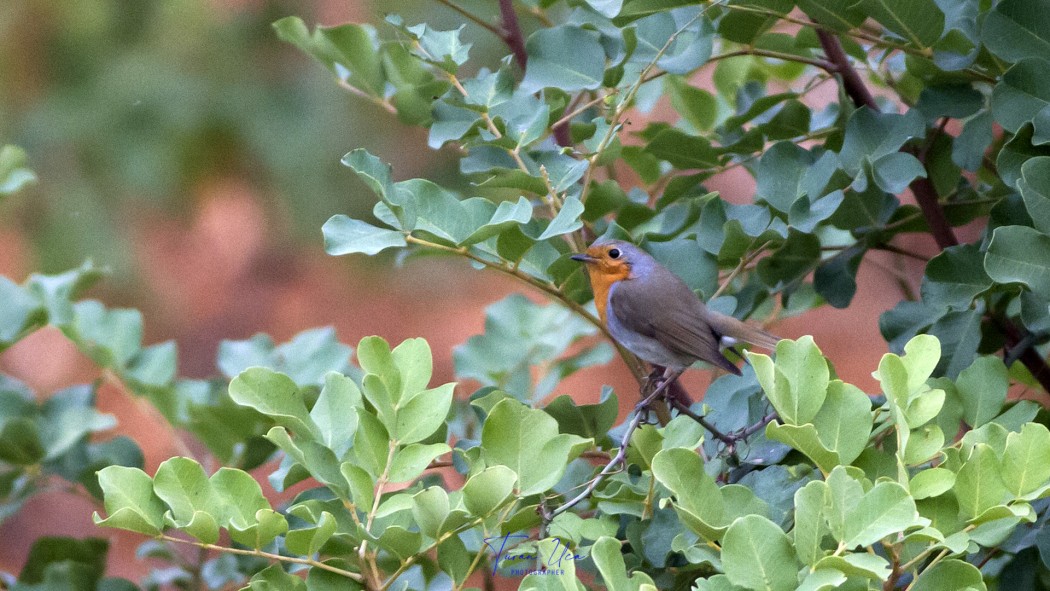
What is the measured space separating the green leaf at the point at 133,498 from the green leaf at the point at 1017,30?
114 cm

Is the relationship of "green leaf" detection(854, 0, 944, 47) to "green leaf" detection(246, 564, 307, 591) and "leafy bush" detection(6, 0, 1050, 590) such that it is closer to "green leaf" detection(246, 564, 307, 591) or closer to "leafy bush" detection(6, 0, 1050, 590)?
"leafy bush" detection(6, 0, 1050, 590)

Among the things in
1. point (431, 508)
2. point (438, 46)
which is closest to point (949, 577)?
point (431, 508)

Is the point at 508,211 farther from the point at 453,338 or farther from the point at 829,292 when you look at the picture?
the point at 453,338

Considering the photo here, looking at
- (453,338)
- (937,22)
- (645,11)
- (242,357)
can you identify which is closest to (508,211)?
(645,11)

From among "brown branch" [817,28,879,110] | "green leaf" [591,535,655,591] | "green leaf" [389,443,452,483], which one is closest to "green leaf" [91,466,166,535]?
"green leaf" [389,443,452,483]

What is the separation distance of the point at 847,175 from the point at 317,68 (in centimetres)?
547

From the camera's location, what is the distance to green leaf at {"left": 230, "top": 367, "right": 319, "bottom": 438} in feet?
3.85

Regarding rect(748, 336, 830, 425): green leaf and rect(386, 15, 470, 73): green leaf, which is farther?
rect(386, 15, 470, 73): green leaf

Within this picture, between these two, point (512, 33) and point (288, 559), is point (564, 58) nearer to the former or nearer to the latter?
point (512, 33)

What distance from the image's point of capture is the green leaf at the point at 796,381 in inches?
43.3

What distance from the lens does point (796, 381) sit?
1.12 m

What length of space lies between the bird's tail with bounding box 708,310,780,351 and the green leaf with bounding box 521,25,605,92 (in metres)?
0.56

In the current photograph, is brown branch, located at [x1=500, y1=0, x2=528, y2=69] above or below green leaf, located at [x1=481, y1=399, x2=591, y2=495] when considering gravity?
above

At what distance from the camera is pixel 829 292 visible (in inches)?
64.6
